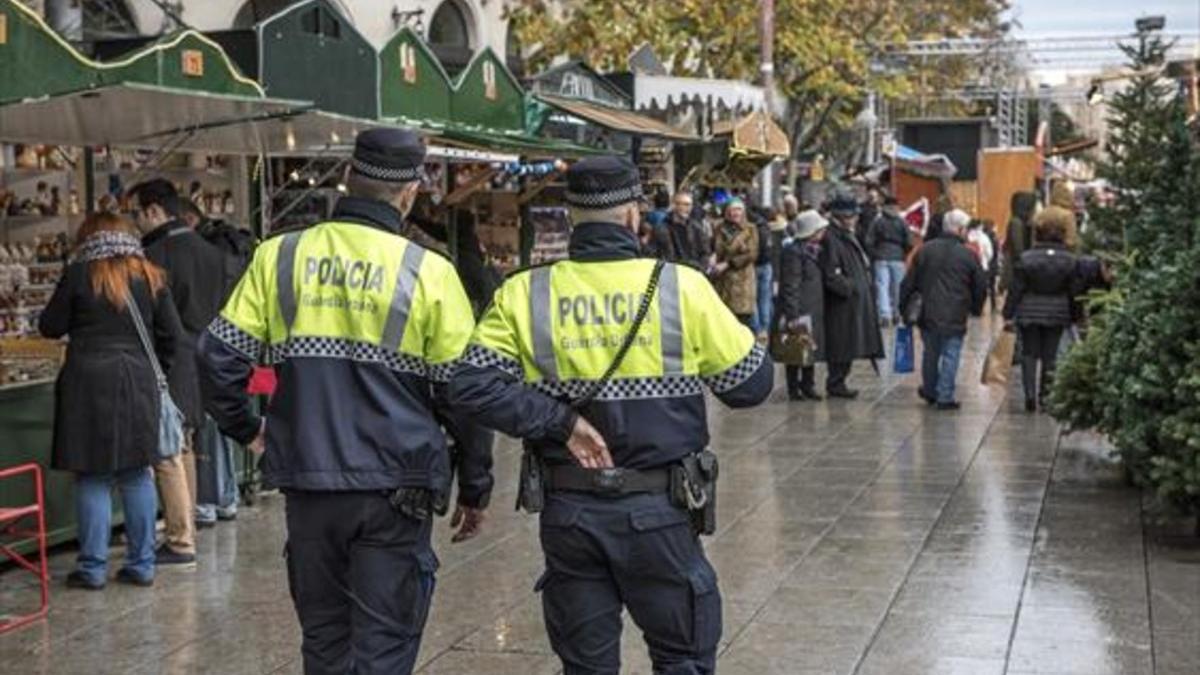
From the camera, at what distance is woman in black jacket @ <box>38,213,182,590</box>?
7.72 meters

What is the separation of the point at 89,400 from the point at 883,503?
4591 millimetres

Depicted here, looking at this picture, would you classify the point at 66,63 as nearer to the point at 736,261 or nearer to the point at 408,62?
the point at 408,62

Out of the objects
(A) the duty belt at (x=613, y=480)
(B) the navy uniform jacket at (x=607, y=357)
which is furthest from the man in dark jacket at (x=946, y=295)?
(A) the duty belt at (x=613, y=480)

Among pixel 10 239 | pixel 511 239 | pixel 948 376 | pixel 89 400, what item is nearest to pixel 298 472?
pixel 89 400

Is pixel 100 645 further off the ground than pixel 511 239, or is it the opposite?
pixel 511 239

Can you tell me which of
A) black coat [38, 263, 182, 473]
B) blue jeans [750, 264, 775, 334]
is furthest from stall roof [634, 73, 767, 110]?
black coat [38, 263, 182, 473]

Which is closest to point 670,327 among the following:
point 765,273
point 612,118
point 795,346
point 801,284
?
point 795,346

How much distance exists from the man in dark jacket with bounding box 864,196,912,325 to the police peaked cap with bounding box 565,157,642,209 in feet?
59.1

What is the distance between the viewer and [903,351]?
15961 millimetres

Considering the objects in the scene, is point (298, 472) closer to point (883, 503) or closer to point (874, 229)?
point (883, 503)

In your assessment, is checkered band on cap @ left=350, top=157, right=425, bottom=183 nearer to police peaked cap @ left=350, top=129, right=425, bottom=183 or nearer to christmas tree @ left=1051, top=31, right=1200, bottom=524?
police peaked cap @ left=350, top=129, right=425, bottom=183

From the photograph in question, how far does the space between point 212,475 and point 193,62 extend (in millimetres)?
2246

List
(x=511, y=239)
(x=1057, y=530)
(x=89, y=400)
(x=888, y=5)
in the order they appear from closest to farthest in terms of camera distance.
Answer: (x=89, y=400) → (x=1057, y=530) → (x=511, y=239) → (x=888, y=5)

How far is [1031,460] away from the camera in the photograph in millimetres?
11578
